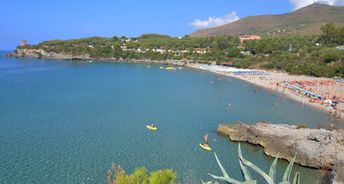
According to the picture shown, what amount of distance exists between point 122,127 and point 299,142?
13.8 metres

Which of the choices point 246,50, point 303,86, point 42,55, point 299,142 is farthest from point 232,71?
point 42,55

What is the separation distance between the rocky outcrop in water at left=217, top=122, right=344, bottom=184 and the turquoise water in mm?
974

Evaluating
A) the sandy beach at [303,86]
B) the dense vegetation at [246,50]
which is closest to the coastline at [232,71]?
the sandy beach at [303,86]

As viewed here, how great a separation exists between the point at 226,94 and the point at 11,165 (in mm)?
33208

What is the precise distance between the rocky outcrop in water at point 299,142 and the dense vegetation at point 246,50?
143ft

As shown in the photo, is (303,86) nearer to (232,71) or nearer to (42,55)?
(232,71)

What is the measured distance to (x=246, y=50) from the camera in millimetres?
98250

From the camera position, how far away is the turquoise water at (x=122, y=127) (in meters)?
19.2

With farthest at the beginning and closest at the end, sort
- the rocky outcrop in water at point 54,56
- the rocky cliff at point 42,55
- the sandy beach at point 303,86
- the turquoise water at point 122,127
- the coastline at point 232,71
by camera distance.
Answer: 1. the rocky cliff at point 42,55
2. the rocky outcrop in water at point 54,56
3. the coastline at point 232,71
4. the sandy beach at point 303,86
5. the turquoise water at point 122,127

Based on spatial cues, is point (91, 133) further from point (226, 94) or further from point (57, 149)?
point (226, 94)

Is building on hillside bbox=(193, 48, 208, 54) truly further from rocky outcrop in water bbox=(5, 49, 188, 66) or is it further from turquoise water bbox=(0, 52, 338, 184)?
turquoise water bbox=(0, 52, 338, 184)

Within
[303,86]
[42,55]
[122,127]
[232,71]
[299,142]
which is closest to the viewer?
[299,142]

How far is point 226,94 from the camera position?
156 ft

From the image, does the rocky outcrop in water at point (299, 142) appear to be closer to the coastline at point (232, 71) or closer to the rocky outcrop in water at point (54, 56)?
the coastline at point (232, 71)
